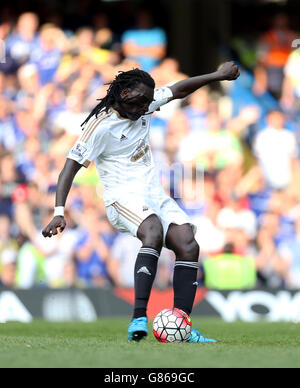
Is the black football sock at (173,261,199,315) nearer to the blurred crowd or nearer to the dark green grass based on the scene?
the dark green grass

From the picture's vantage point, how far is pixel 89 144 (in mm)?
6980

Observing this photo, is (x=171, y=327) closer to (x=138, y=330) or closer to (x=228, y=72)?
(x=138, y=330)

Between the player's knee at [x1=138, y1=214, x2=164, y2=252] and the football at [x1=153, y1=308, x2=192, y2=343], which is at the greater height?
the player's knee at [x1=138, y1=214, x2=164, y2=252]

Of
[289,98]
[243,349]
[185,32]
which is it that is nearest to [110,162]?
[243,349]

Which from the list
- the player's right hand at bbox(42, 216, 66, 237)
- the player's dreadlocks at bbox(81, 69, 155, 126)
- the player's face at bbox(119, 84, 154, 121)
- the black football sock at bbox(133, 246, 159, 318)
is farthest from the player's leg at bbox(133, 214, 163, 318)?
the player's dreadlocks at bbox(81, 69, 155, 126)

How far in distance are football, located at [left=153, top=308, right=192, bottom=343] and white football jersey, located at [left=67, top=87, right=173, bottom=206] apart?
3.32ft

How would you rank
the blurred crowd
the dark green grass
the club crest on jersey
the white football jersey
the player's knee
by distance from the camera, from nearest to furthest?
the dark green grass → the player's knee → the club crest on jersey → the white football jersey → the blurred crowd

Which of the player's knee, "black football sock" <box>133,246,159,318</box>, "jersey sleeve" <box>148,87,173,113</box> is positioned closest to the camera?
"black football sock" <box>133,246,159,318</box>

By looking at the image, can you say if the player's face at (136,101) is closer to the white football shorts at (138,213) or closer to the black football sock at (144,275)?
the white football shorts at (138,213)

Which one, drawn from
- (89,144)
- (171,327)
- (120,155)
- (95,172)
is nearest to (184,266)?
(171,327)

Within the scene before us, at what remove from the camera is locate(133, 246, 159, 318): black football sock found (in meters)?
6.72

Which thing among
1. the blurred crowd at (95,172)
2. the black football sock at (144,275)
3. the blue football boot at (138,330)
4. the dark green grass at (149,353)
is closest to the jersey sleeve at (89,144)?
the black football sock at (144,275)

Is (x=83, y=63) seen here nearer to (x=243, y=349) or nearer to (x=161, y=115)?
(x=161, y=115)
